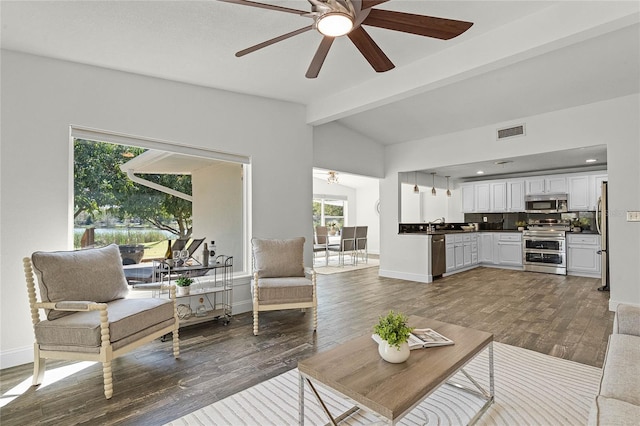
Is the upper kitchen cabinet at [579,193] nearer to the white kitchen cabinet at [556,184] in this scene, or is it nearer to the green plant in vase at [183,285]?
the white kitchen cabinet at [556,184]

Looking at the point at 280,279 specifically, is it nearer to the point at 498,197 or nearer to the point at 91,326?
the point at 91,326

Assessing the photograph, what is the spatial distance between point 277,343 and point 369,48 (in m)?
2.61

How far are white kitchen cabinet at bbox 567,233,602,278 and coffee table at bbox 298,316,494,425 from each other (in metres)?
5.98

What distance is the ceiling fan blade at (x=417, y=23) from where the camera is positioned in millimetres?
1785

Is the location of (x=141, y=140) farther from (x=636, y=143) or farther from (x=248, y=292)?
(x=636, y=143)

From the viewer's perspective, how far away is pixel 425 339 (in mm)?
1896

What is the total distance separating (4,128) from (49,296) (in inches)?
59.2

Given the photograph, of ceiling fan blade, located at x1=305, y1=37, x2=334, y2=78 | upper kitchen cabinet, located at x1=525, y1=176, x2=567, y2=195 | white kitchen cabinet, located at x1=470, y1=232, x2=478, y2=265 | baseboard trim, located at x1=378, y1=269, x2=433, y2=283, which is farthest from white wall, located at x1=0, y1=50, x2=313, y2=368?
upper kitchen cabinet, located at x1=525, y1=176, x2=567, y2=195

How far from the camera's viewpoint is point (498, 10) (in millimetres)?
2564

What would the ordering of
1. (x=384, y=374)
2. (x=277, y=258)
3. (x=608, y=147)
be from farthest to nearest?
1. (x=608, y=147)
2. (x=277, y=258)
3. (x=384, y=374)

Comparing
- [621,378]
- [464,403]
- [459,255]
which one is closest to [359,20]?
[621,378]

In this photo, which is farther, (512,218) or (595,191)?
(512,218)

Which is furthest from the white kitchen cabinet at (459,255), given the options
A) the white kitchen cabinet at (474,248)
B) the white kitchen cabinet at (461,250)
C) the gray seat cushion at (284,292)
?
the gray seat cushion at (284,292)

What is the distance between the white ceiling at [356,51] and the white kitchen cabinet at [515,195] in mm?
3361
